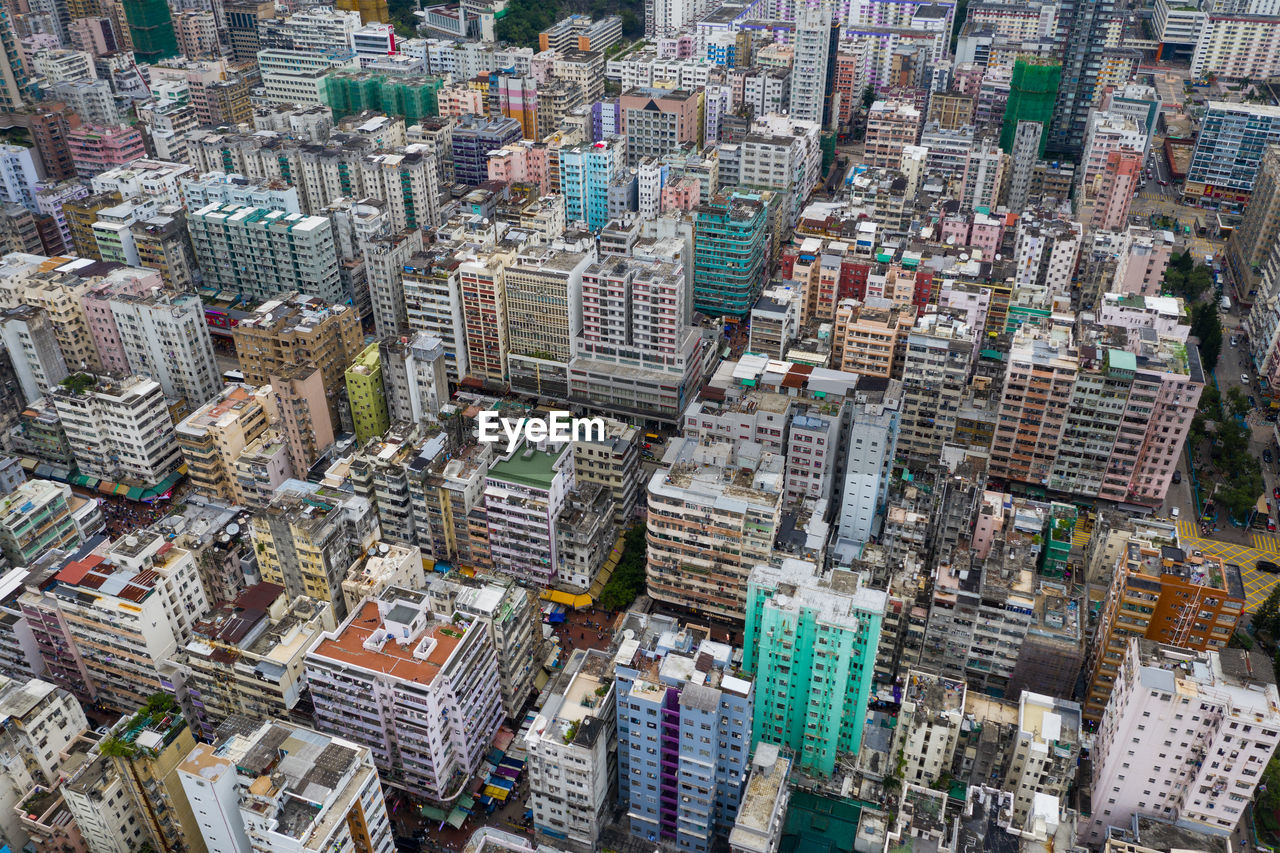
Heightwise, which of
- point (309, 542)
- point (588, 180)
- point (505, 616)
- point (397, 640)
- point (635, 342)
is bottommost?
point (505, 616)

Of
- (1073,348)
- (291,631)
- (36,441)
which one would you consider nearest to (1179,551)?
(1073,348)

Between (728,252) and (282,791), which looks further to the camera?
(728,252)

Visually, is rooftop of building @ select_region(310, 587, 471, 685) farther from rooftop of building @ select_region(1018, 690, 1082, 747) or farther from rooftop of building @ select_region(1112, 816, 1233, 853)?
rooftop of building @ select_region(1112, 816, 1233, 853)

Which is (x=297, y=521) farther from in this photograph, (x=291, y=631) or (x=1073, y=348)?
(x=1073, y=348)

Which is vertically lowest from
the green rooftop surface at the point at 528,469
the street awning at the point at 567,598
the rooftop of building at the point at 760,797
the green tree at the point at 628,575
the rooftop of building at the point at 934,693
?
the street awning at the point at 567,598

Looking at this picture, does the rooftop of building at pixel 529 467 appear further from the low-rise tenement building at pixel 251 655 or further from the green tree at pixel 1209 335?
the green tree at pixel 1209 335

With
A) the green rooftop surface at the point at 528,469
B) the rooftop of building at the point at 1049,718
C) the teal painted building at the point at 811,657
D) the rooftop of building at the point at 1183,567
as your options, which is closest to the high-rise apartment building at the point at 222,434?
the green rooftop surface at the point at 528,469

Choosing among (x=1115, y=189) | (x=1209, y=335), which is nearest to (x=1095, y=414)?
(x=1209, y=335)

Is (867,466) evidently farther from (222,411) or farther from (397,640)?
(222,411)
